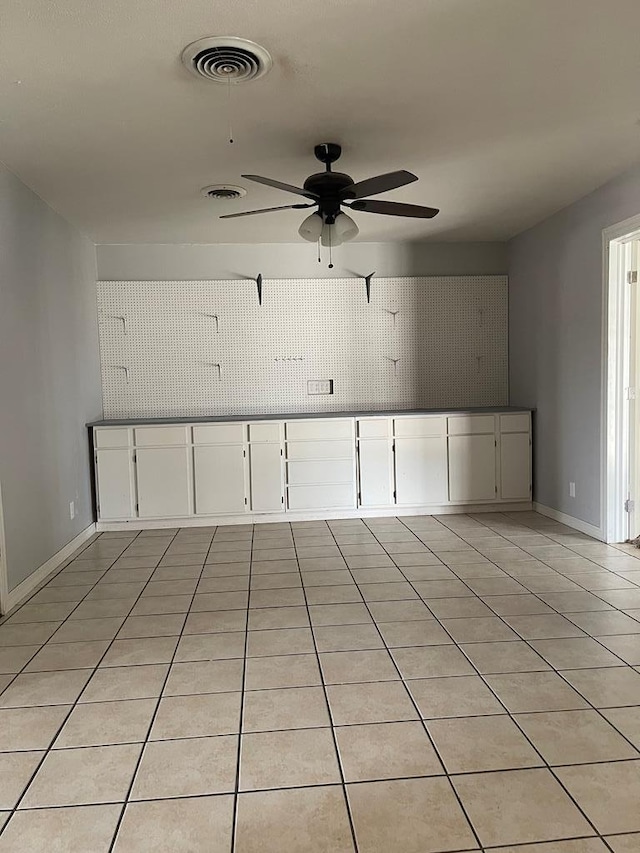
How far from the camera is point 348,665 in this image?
2625mm

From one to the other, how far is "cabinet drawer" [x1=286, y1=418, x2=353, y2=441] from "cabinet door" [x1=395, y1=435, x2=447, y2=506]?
1.58ft

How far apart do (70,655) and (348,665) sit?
1266 millimetres

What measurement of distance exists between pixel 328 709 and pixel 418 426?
349 centimetres

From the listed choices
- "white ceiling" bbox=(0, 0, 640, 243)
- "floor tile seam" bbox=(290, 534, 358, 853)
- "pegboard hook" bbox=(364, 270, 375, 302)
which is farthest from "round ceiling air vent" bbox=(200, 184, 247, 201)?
"floor tile seam" bbox=(290, 534, 358, 853)

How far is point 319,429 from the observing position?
541cm

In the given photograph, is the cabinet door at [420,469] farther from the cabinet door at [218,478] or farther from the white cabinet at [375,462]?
the cabinet door at [218,478]

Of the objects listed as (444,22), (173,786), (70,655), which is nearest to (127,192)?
(444,22)

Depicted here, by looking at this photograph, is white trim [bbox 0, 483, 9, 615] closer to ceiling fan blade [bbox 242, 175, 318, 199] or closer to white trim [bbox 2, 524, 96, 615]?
white trim [bbox 2, 524, 96, 615]

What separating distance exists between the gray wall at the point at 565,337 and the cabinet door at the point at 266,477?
7.54 ft

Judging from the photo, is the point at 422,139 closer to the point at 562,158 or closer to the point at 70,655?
the point at 562,158

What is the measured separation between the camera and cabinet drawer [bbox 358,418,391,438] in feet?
17.9

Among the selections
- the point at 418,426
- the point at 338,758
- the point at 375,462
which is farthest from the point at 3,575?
the point at 418,426

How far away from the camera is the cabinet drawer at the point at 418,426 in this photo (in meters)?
5.48

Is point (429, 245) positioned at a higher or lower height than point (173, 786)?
higher
